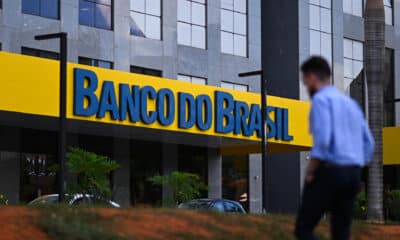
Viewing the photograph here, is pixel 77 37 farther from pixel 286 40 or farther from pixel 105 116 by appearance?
pixel 286 40

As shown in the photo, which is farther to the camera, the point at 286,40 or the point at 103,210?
the point at 286,40

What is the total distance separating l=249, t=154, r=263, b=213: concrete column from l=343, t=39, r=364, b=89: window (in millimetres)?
8381

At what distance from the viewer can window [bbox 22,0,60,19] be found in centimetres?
3750

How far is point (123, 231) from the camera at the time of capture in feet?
44.9

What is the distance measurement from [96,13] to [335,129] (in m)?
33.5

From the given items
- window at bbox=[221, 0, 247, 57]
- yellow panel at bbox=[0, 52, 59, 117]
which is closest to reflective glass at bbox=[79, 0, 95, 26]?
yellow panel at bbox=[0, 52, 59, 117]

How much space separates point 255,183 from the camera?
48281 millimetres

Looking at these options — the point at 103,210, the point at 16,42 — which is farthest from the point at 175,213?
the point at 16,42

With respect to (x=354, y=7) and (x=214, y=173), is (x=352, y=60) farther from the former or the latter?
(x=214, y=173)

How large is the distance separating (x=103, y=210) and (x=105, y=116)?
19.7 m

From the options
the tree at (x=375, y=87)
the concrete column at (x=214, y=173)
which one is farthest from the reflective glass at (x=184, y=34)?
the tree at (x=375, y=87)

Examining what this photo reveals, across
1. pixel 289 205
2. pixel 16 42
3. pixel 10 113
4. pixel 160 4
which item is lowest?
pixel 289 205

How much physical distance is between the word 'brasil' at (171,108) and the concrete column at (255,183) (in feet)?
18.5

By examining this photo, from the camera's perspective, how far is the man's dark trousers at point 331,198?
7.91 metres
